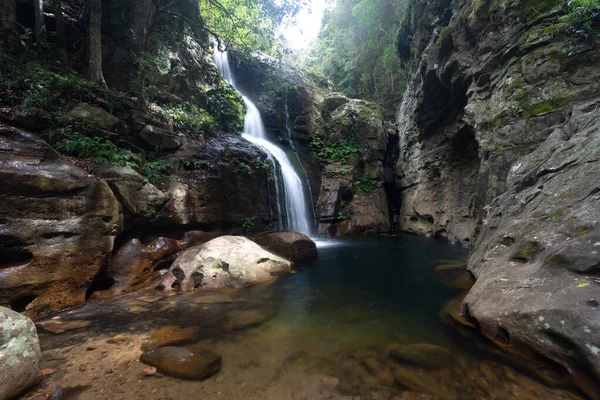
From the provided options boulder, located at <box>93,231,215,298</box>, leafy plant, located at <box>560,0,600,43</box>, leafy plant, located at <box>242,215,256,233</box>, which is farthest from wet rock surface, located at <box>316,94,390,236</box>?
leafy plant, located at <box>560,0,600,43</box>

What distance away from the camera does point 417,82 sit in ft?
37.4

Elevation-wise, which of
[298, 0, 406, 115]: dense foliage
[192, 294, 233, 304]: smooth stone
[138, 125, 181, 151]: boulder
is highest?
[298, 0, 406, 115]: dense foliage

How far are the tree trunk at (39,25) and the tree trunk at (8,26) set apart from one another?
0.52m

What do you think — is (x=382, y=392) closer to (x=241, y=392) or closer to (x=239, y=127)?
(x=241, y=392)

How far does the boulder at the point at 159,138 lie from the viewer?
6891mm

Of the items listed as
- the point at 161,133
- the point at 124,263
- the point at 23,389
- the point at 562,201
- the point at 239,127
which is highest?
the point at 239,127

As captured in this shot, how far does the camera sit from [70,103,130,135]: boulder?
18.2 ft

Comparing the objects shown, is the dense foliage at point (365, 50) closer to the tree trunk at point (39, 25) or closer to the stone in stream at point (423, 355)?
the tree trunk at point (39, 25)

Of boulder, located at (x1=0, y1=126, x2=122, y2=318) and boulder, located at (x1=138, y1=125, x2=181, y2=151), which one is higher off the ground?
boulder, located at (x1=138, y1=125, x2=181, y2=151)

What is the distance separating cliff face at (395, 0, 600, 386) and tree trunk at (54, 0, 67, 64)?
434 inches

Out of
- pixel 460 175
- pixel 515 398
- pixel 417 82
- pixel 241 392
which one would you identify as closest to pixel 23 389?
pixel 241 392

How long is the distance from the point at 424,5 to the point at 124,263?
1283cm

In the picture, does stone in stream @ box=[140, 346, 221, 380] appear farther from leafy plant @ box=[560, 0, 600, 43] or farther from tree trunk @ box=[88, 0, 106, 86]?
leafy plant @ box=[560, 0, 600, 43]

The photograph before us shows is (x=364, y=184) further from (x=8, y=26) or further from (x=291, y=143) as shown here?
(x=8, y=26)
